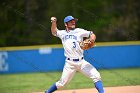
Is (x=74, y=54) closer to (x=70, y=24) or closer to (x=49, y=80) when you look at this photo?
(x=70, y=24)

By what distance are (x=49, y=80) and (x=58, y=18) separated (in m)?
9.61

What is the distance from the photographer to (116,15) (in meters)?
25.9

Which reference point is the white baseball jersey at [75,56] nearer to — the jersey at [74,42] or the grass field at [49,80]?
the jersey at [74,42]

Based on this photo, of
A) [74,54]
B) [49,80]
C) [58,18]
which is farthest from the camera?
[58,18]

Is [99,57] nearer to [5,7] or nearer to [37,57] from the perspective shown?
[37,57]

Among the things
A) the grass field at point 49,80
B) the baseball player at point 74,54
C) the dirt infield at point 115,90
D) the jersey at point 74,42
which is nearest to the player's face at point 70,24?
the baseball player at point 74,54

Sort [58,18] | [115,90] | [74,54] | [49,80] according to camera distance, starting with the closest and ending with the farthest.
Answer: [74,54] < [115,90] < [49,80] < [58,18]

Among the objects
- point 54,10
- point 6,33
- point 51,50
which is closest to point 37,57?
point 51,50

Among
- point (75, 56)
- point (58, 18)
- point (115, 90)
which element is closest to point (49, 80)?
point (115, 90)

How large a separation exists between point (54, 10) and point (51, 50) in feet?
29.5

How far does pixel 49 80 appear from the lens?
13.7m

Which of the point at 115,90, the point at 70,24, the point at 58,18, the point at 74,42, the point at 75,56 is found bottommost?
the point at 115,90

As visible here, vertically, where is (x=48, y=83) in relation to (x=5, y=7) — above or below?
below

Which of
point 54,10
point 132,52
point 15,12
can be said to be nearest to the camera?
point 132,52
